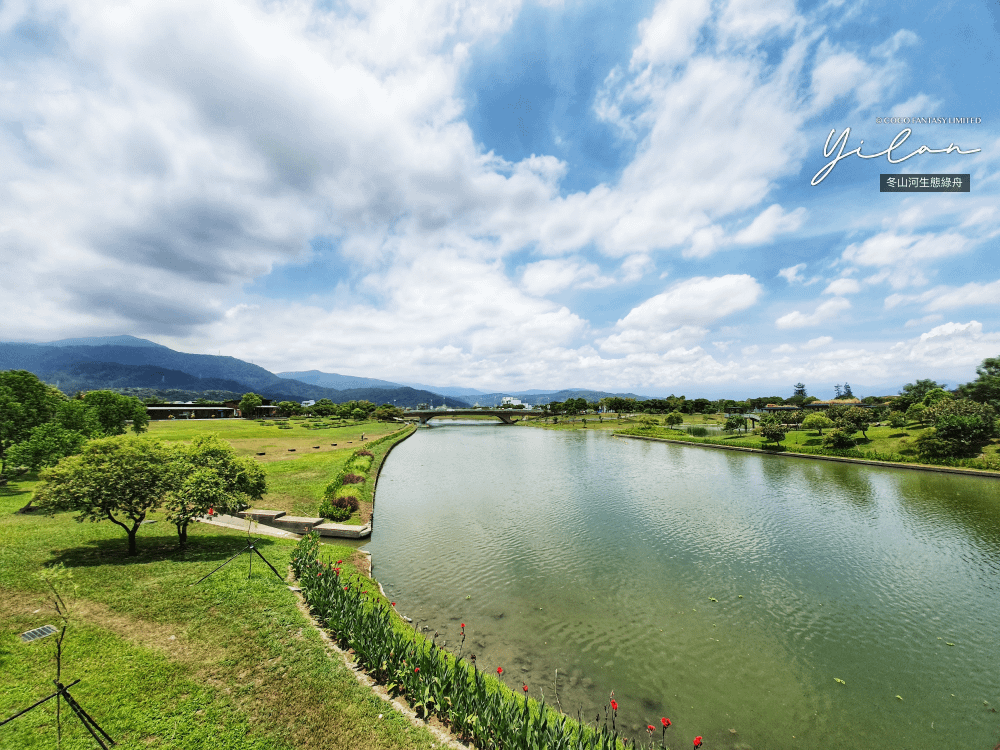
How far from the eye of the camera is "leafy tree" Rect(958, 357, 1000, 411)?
67531 mm

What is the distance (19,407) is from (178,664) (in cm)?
3732

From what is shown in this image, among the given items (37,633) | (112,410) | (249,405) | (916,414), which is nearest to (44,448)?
(112,410)

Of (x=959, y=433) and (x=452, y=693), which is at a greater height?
(x=959, y=433)

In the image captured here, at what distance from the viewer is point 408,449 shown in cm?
7131

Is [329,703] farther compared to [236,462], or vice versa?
[236,462]

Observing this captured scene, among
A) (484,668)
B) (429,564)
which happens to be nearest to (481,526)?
(429,564)

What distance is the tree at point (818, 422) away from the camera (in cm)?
6378

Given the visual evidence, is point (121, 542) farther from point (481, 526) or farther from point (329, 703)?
point (481, 526)

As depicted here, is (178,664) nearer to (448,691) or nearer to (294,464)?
(448,691)

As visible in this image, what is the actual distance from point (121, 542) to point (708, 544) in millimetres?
30702

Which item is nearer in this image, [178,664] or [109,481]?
[178,664]

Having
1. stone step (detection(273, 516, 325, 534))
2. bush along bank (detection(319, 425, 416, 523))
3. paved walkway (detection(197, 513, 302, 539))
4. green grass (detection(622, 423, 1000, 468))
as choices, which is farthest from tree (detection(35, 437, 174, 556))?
green grass (detection(622, 423, 1000, 468))

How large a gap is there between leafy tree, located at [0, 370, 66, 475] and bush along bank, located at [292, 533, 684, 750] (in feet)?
118

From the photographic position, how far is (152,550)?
53.9 feet
